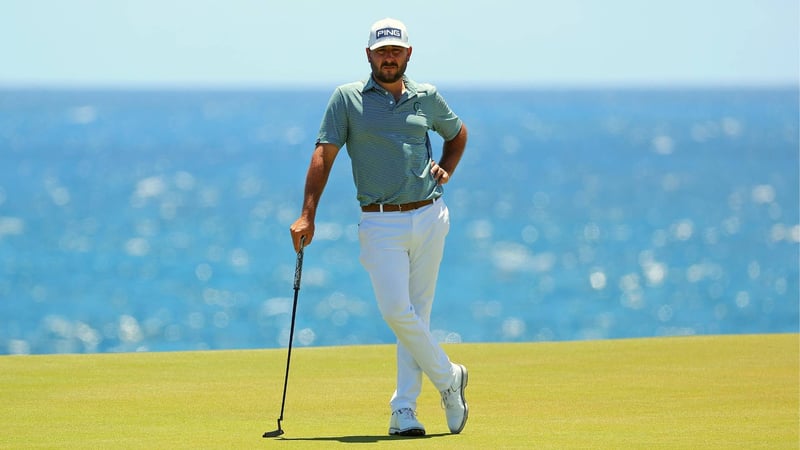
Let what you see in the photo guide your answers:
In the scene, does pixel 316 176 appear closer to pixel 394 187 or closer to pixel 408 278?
pixel 394 187

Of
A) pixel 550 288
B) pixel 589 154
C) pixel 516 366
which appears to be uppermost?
pixel 516 366

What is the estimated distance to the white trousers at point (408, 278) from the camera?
677 cm

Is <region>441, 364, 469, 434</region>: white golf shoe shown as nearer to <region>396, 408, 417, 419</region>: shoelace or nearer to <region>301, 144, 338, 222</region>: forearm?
<region>396, 408, 417, 419</region>: shoelace

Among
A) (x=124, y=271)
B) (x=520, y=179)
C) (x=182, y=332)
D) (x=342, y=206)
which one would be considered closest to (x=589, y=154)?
(x=520, y=179)

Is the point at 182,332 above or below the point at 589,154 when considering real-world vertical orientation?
above

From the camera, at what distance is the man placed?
674 cm

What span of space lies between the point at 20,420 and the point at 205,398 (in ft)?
3.11

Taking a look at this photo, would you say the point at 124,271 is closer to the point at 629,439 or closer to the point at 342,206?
the point at 342,206

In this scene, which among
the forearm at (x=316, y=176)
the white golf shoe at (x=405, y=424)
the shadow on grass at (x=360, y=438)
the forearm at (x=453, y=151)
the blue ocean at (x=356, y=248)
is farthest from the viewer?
the blue ocean at (x=356, y=248)

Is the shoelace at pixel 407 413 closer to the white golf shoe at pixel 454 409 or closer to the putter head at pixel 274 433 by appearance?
the white golf shoe at pixel 454 409

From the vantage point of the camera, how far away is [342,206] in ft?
180

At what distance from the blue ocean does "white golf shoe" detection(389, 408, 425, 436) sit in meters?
21.1

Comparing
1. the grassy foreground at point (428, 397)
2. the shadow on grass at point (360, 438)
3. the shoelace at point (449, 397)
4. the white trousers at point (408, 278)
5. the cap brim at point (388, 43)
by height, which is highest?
the cap brim at point (388, 43)

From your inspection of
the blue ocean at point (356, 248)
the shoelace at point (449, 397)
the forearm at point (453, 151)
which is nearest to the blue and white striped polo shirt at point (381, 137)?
the forearm at point (453, 151)
